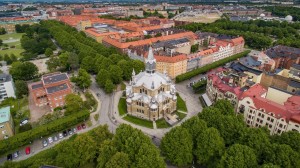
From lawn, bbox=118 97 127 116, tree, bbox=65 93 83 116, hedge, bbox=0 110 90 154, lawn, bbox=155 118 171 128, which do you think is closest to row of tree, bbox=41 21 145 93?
lawn, bbox=118 97 127 116

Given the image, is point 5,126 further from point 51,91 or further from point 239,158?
point 239,158

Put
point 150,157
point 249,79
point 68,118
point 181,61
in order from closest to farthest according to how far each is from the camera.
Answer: point 150,157 → point 68,118 → point 249,79 → point 181,61

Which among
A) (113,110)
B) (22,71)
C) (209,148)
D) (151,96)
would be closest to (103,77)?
(113,110)

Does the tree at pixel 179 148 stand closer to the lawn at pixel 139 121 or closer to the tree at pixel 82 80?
the lawn at pixel 139 121

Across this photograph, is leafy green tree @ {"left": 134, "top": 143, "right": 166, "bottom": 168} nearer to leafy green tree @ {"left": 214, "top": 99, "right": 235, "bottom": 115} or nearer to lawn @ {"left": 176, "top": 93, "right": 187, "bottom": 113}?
leafy green tree @ {"left": 214, "top": 99, "right": 235, "bottom": 115}

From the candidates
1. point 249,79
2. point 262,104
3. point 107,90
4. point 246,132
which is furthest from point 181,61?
point 246,132

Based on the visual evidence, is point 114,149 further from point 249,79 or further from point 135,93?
point 249,79
